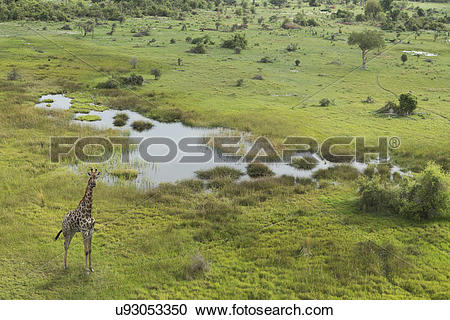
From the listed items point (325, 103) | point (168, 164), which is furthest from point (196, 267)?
point (325, 103)

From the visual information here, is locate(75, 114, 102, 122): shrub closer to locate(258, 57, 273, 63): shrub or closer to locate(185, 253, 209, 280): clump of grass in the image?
locate(185, 253, 209, 280): clump of grass

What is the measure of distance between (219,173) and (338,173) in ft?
24.8

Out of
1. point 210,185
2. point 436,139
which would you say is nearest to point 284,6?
point 436,139

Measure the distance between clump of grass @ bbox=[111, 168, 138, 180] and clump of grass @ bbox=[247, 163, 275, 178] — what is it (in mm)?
7258

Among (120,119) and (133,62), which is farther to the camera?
(133,62)

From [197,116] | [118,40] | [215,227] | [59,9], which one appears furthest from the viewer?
[59,9]

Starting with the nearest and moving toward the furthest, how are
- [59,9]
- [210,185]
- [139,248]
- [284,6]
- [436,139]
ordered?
[139,248]
[210,185]
[436,139]
[59,9]
[284,6]

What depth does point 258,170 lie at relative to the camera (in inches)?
1015

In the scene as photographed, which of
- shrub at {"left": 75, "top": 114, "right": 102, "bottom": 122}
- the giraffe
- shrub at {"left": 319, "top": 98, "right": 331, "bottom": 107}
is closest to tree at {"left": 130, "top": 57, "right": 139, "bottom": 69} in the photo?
shrub at {"left": 75, "top": 114, "right": 102, "bottom": 122}

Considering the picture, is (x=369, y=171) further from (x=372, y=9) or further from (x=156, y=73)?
(x=372, y=9)

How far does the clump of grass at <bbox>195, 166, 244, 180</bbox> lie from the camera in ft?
80.4

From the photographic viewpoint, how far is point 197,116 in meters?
35.8

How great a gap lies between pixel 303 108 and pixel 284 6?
4383 inches

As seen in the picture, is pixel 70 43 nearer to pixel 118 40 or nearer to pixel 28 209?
pixel 118 40
